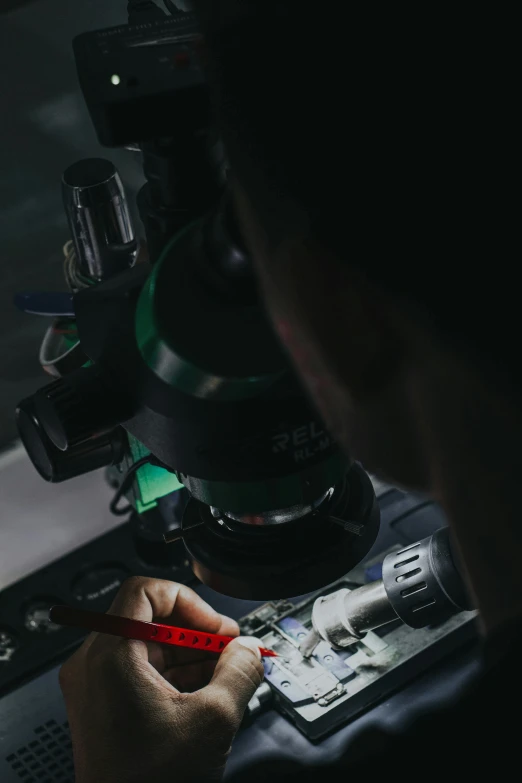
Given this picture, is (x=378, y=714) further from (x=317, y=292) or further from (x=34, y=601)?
(x=317, y=292)

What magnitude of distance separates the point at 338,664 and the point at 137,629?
0.84 feet

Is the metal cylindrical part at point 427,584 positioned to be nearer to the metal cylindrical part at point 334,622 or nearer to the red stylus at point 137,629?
the metal cylindrical part at point 334,622

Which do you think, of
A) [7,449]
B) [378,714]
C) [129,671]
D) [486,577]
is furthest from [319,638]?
[486,577]

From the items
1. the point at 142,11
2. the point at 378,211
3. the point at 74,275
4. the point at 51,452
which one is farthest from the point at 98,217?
the point at 378,211

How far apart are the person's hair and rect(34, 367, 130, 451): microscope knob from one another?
0.32 meters

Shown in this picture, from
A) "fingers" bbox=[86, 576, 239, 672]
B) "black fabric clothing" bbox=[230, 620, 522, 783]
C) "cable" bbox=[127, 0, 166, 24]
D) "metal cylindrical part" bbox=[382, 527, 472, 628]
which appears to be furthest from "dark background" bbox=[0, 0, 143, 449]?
"black fabric clothing" bbox=[230, 620, 522, 783]

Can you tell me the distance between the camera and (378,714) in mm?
1200

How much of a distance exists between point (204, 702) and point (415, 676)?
0.26 metres

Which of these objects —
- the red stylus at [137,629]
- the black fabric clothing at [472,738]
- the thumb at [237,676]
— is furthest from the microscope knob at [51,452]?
the black fabric clothing at [472,738]

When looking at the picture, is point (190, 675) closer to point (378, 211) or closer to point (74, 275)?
point (74, 275)

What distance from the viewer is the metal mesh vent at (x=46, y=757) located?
1189 mm

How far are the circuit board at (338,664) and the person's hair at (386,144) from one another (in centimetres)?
83

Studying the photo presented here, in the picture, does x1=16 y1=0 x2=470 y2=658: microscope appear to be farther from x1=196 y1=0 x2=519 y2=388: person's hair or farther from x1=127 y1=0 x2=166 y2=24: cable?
x1=196 y1=0 x2=519 y2=388: person's hair

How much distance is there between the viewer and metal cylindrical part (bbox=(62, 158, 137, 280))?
1.16 meters
